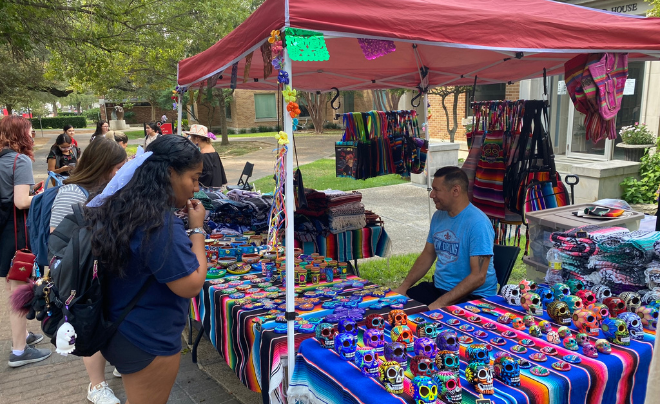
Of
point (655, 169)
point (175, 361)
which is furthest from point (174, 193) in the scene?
point (655, 169)

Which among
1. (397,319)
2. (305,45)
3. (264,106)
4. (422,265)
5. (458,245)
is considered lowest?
(422,265)

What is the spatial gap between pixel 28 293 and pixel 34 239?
1.06 metres

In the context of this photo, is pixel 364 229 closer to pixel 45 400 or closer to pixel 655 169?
pixel 45 400

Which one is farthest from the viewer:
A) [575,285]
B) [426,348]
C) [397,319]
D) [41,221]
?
[41,221]

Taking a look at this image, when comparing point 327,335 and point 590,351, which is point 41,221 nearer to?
point 327,335

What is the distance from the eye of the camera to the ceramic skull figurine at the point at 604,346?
82.7 inches

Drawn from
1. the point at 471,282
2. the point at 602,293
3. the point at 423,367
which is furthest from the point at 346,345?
the point at 602,293

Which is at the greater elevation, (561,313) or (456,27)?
(456,27)

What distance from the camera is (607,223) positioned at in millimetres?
3465

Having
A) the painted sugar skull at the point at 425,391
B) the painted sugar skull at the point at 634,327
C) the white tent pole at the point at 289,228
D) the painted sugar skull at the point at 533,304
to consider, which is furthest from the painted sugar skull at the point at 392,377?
the painted sugar skull at the point at 634,327

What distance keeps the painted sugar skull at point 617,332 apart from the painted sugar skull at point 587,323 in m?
0.05

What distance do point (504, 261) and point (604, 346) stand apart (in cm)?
146

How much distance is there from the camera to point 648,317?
2400 mm

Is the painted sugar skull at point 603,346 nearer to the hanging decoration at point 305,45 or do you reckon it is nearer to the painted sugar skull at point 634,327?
the painted sugar skull at point 634,327
